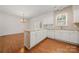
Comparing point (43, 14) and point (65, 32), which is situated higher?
point (43, 14)

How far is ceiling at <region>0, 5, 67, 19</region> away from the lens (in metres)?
1.58

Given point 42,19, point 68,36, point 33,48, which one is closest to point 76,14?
point 68,36

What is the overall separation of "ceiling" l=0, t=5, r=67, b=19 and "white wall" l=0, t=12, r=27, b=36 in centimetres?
7

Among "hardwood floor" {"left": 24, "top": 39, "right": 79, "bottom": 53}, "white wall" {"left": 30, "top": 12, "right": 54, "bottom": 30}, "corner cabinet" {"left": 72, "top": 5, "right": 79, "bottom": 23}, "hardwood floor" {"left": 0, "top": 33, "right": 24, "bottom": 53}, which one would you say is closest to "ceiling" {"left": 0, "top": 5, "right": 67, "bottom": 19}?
"white wall" {"left": 30, "top": 12, "right": 54, "bottom": 30}

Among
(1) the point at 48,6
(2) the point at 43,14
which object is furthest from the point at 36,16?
(1) the point at 48,6

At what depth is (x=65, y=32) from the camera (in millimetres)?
Result: 1599

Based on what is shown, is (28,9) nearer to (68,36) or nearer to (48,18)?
(48,18)

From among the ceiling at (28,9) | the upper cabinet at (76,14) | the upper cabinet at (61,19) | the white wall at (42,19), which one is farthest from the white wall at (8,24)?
the upper cabinet at (76,14)

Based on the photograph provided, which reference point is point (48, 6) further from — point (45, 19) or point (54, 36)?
point (54, 36)

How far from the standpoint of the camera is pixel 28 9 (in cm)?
161

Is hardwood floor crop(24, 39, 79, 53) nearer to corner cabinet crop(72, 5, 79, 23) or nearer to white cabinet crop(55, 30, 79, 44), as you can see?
white cabinet crop(55, 30, 79, 44)
